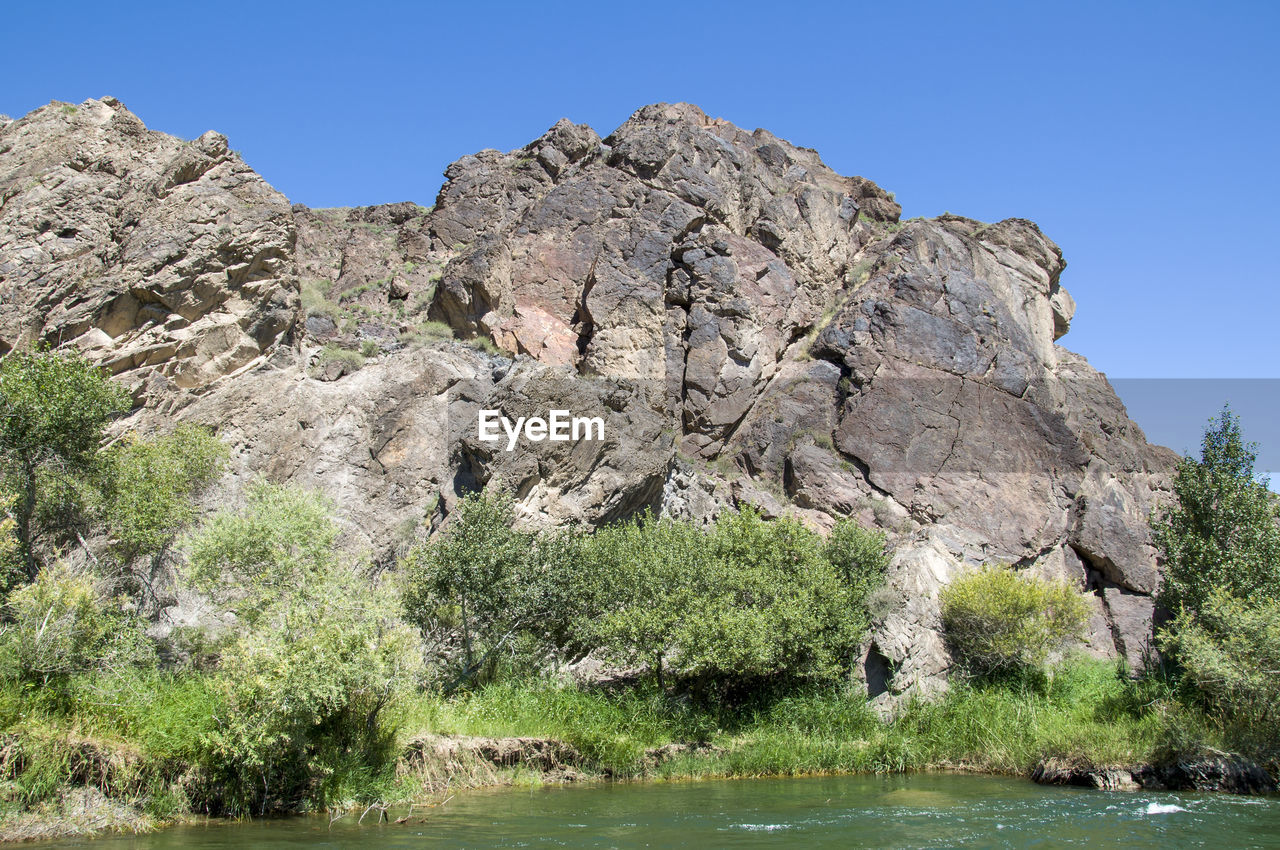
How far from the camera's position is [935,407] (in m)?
44.5

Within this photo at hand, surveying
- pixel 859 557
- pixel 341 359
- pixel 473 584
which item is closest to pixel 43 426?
pixel 473 584

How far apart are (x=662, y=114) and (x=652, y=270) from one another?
12753mm

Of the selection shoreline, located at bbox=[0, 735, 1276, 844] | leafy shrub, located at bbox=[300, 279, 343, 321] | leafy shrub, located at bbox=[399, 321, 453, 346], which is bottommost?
shoreline, located at bbox=[0, 735, 1276, 844]

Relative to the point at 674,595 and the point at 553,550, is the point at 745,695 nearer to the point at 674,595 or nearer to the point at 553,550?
the point at 674,595

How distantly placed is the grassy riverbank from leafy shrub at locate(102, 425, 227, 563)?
5757 mm

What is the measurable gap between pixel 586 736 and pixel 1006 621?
47.5ft

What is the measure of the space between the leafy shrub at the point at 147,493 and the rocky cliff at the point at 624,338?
3.88m

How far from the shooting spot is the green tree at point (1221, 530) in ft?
91.9

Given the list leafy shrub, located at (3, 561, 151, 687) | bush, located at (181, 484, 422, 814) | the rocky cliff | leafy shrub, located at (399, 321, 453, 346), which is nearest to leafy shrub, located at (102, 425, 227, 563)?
the rocky cliff

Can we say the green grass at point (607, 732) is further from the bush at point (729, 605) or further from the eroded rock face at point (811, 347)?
the eroded rock face at point (811, 347)

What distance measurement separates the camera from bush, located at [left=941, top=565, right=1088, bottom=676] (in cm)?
2847

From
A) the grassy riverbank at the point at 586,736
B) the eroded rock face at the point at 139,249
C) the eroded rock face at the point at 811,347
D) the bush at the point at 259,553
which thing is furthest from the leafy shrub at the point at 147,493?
the eroded rock face at the point at 811,347

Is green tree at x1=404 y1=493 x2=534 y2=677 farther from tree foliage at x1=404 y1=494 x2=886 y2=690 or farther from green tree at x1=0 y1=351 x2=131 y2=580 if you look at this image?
green tree at x1=0 y1=351 x2=131 y2=580

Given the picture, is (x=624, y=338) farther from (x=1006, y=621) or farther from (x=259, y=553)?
(x=259, y=553)
